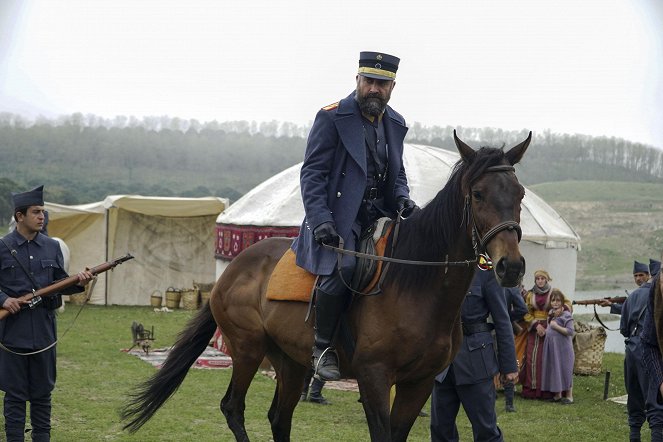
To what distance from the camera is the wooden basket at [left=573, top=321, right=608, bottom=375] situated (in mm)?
11383

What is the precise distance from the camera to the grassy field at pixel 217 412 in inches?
281

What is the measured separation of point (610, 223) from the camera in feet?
96.4

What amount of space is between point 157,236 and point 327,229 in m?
15.9

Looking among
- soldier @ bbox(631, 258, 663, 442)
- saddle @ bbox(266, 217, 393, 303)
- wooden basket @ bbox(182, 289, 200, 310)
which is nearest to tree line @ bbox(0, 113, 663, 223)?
wooden basket @ bbox(182, 289, 200, 310)

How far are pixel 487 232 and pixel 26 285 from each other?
3266 mm

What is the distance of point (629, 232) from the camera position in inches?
1123

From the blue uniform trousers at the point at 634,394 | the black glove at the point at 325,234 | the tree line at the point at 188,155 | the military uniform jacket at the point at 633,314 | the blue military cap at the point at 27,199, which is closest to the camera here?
the black glove at the point at 325,234

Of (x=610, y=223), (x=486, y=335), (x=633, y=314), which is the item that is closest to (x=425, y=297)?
(x=486, y=335)

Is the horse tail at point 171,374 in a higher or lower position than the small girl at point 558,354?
higher

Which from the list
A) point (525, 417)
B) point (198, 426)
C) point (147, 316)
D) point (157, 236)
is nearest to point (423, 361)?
point (198, 426)

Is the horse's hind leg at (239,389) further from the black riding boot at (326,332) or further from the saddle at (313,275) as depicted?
the black riding boot at (326,332)

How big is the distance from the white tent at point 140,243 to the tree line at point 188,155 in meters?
12.2

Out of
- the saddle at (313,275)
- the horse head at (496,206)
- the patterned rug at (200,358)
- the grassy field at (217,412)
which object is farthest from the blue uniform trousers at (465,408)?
the patterned rug at (200,358)

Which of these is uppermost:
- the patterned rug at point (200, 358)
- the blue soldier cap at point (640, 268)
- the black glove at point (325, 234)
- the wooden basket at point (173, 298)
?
the black glove at point (325, 234)
